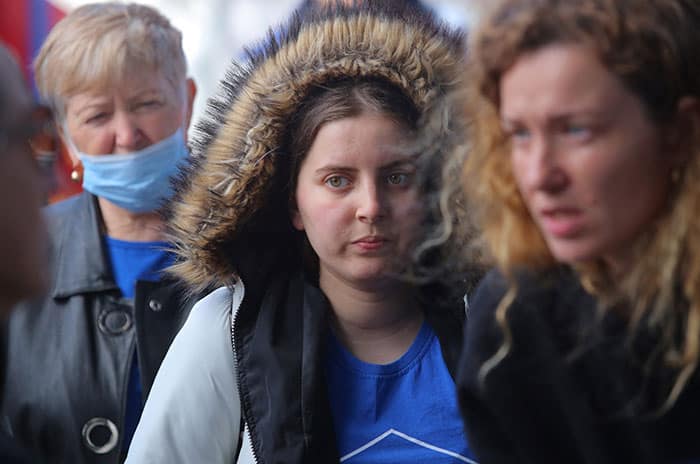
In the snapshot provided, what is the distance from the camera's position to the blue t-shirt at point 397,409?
2820 mm

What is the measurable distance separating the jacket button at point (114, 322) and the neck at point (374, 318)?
77 centimetres

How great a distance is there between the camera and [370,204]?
2.87 meters

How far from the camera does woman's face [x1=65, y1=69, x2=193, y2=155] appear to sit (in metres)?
3.81

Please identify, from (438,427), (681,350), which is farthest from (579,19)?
(438,427)

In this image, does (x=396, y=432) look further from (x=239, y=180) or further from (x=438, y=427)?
(x=239, y=180)

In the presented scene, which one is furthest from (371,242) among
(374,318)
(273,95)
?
(273,95)

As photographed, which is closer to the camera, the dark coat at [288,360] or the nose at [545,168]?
the nose at [545,168]

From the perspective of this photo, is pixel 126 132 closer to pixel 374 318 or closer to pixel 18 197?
pixel 374 318

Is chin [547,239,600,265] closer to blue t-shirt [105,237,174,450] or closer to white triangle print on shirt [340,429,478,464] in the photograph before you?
white triangle print on shirt [340,429,478,464]

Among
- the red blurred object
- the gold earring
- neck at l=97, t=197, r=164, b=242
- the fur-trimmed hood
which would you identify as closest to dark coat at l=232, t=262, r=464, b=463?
the fur-trimmed hood

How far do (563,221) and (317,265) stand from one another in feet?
4.18

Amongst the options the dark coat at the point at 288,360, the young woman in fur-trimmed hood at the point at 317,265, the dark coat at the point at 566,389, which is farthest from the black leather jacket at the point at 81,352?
the dark coat at the point at 566,389

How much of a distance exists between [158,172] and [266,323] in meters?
1.07

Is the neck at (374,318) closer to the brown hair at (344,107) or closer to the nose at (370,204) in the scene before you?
the nose at (370,204)
